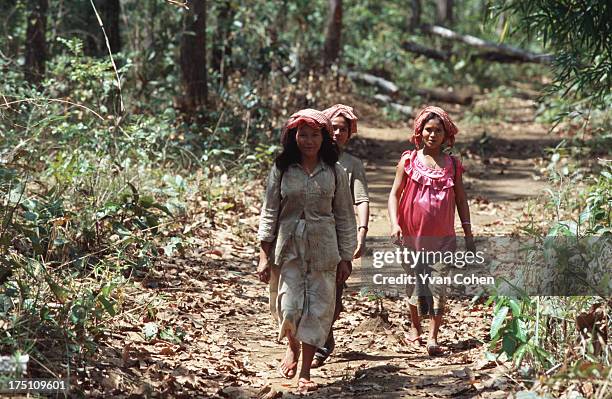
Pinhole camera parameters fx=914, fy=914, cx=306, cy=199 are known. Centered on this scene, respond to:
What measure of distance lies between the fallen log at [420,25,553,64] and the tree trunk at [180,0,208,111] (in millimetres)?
7862

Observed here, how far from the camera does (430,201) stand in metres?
6.29

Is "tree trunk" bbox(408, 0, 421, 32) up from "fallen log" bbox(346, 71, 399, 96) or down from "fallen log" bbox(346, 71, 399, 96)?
up

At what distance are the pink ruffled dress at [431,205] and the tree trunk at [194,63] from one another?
6436 millimetres

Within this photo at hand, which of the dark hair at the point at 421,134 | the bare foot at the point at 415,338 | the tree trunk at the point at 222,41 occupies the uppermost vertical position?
the tree trunk at the point at 222,41

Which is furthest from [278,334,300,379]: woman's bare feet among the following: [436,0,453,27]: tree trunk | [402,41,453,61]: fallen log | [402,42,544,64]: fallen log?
[436,0,453,27]: tree trunk

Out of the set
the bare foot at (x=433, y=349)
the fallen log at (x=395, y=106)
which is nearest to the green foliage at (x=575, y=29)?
the bare foot at (x=433, y=349)

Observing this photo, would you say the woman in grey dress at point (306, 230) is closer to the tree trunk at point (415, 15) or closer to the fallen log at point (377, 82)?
the fallen log at point (377, 82)

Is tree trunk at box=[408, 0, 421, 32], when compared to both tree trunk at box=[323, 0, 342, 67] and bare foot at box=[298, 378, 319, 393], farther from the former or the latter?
bare foot at box=[298, 378, 319, 393]

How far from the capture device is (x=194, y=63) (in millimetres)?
12336

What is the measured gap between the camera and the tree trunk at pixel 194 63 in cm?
1230

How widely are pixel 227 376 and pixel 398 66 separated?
15.9m

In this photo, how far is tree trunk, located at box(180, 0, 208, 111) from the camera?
12.3 m

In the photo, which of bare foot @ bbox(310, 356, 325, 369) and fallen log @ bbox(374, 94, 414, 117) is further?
fallen log @ bbox(374, 94, 414, 117)

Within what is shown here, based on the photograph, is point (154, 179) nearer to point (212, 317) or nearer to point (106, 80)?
point (106, 80)
